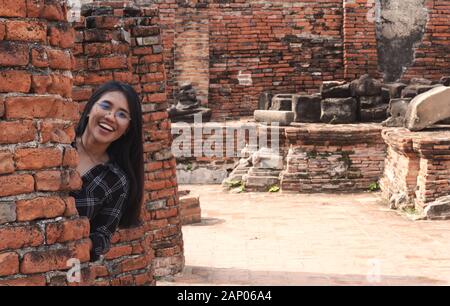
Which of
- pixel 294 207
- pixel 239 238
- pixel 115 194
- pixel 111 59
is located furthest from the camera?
pixel 294 207

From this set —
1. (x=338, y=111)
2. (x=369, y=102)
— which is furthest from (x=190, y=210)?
(x=369, y=102)

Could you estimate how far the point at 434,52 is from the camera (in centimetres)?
1548

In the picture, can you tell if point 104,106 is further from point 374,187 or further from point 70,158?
point 374,187

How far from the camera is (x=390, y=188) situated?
10086 mm

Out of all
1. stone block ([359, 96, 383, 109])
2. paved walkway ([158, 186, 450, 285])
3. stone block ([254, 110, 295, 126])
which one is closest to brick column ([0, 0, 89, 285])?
paved walkway ([158, 186, 450, 285])

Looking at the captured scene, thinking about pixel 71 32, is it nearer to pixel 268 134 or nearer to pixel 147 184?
pixel 147 184

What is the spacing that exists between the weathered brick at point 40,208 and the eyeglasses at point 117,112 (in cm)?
55

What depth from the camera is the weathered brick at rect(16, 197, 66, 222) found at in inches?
92.1

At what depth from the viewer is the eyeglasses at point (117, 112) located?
2.88 meters

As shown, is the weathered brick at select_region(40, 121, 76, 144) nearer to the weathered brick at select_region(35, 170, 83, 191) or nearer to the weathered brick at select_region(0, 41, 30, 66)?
the weathered brick at select_region(35, 170, 83, 191)

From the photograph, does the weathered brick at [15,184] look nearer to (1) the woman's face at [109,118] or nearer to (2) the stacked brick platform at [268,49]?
(1) the woman's face at [109,118]

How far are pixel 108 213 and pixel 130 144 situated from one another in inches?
11.6

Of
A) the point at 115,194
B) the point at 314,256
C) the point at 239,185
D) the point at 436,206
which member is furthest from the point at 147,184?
the point at 239,185

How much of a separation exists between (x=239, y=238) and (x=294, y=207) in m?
2.29
